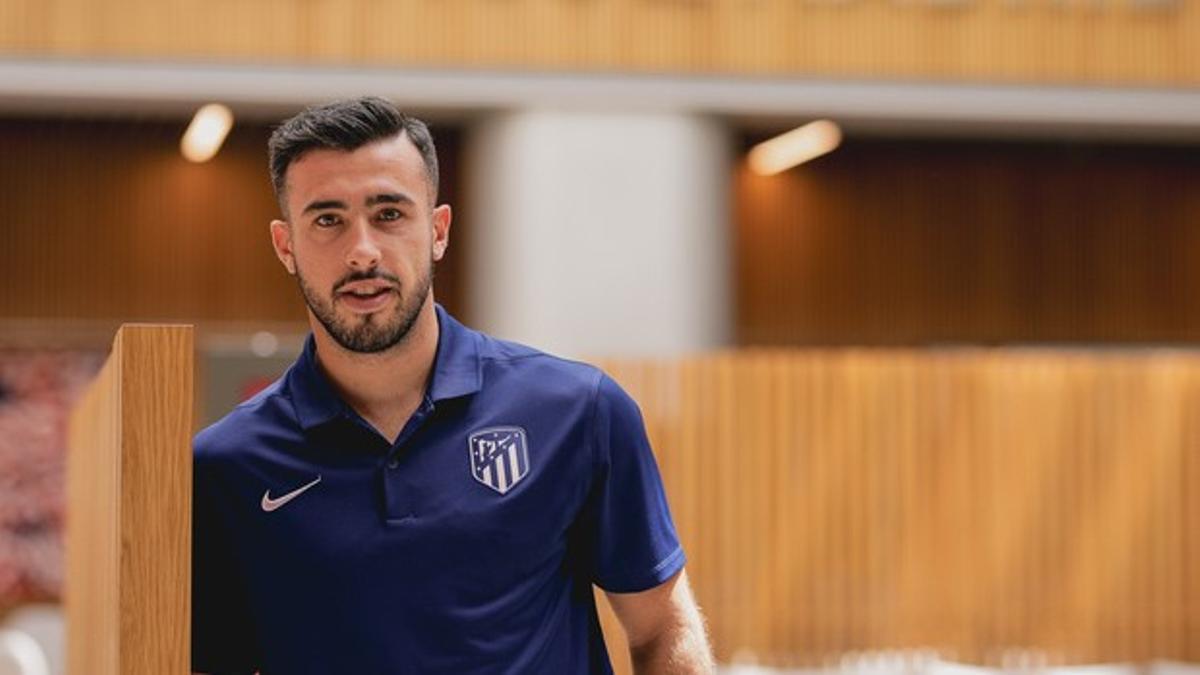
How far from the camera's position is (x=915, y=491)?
10195 millimetres

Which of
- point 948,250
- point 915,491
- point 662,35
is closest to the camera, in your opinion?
point 915,491

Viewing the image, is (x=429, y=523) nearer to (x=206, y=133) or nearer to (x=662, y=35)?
(x=662, y=35)

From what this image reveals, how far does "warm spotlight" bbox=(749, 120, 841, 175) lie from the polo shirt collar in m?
10.5

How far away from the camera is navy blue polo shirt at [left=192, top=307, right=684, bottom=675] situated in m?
2.34

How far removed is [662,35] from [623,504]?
31.9 ft

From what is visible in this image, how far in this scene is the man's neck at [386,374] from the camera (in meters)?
2.42

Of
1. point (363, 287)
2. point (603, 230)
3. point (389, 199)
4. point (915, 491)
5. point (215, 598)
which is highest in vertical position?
point (603, 230)

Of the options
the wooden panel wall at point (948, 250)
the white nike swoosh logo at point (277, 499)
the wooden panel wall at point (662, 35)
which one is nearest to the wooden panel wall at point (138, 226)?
the wooden panel wall at point (662, 35)

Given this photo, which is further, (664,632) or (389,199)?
(664,632)

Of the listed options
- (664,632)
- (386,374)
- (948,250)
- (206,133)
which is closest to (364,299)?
(386,374)

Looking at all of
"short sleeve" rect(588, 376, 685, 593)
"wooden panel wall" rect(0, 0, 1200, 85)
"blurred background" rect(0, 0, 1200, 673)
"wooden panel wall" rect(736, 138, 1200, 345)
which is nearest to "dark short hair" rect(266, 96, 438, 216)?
"short sleeve" rect(588, 376, 685, 593)

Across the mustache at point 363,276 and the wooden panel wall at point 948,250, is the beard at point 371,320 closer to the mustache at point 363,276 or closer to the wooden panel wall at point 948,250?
the mustache at point 363,276

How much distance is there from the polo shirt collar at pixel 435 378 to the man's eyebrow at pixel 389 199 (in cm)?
23

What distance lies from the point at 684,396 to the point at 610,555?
7538mm
